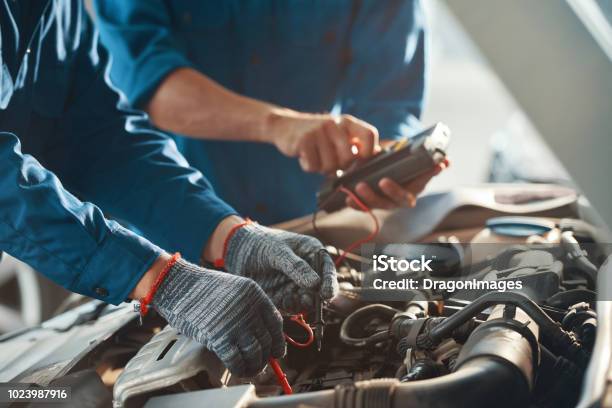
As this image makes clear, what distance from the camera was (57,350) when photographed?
1116 millimetres

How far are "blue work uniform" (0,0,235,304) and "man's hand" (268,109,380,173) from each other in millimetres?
203

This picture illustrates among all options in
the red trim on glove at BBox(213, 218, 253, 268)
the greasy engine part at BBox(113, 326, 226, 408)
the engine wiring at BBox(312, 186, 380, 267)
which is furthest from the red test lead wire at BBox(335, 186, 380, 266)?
the greasy engine part at BBox(113, 326, 226, 408)

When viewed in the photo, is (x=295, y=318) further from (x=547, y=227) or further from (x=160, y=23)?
(x=160, y=23)

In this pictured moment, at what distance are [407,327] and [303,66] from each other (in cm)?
97

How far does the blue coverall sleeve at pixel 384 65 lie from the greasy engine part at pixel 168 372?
3.29 ft

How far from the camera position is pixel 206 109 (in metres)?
1.57

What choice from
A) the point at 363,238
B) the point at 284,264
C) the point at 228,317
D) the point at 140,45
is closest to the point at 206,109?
the point at 140,45

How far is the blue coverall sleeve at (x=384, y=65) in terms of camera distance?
1807 millimetres

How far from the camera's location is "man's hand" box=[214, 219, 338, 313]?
99cm

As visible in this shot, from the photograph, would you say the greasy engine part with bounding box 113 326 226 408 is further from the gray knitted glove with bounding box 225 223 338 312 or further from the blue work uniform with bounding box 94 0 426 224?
the blue work uniform with bounding box 94 0 426 224

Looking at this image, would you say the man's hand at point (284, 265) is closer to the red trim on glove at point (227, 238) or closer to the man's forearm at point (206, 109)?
the red trim on glove at point (227, 238)

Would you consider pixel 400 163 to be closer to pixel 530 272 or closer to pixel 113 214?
pixel 530 272

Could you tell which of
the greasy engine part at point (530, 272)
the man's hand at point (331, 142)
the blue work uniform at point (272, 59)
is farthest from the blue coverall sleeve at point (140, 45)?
the greasy engine part at point (530, 272)

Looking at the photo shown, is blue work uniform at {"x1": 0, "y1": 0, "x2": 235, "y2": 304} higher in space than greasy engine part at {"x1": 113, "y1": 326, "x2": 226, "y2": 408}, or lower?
higher
